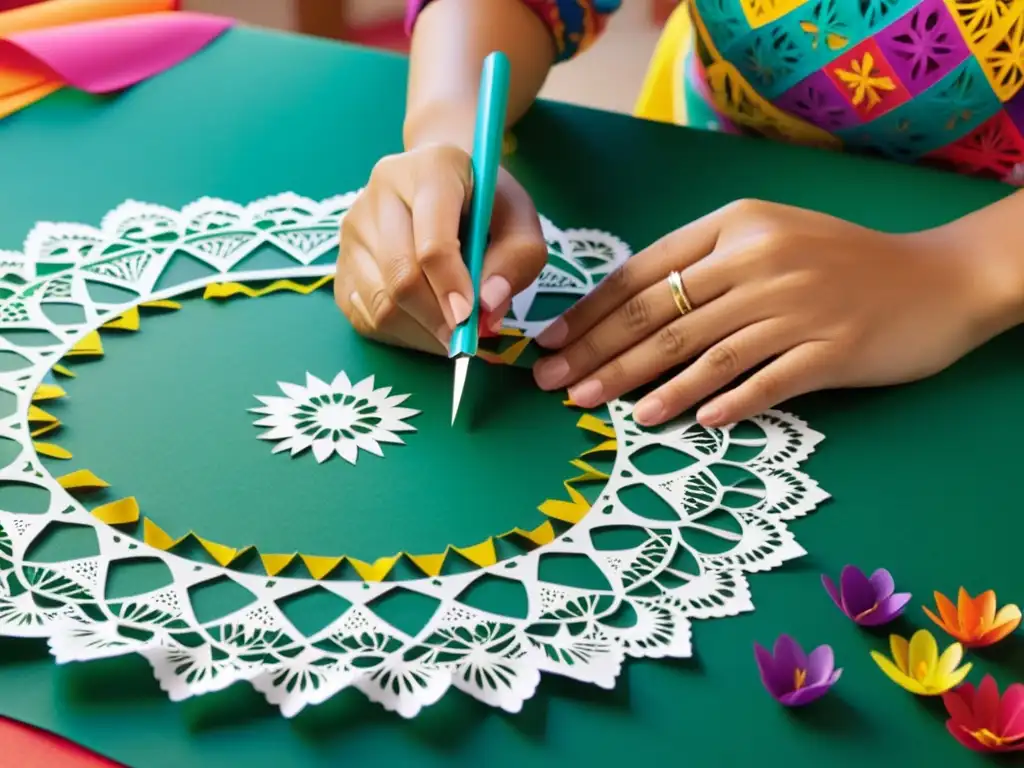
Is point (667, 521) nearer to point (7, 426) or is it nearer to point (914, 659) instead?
point (914, 659)

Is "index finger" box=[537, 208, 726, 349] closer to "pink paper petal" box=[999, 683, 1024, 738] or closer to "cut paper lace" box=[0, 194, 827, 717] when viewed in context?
"cut paper lace" box=[0, 194, 827, 717]

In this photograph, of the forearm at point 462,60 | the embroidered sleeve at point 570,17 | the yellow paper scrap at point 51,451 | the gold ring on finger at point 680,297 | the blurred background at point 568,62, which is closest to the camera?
the yellow paper scrap at point 51,451

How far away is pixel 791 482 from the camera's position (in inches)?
21.8

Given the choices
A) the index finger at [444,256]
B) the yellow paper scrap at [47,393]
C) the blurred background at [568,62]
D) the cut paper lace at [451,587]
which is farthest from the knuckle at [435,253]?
the blurred background at [568,62]

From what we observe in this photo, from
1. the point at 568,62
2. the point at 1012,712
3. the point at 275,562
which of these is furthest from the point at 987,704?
the point at 568,62

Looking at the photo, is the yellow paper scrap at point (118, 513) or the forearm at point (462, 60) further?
the forearm at point (462, 60)

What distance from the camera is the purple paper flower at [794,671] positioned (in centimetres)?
43

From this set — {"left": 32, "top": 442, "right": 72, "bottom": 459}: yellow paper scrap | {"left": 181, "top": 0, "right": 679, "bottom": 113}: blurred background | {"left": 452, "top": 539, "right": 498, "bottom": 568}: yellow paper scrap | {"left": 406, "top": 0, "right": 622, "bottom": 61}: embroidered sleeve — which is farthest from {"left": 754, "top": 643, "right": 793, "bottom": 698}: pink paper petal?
{"left": 181, "top": 0, "right": 679, "bottom": 113}: blurred background

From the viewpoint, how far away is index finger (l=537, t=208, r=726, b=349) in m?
0.65

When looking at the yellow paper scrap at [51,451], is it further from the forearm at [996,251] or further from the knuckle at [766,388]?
the forearm at [996,251]

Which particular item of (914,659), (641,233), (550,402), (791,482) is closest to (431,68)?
(641,233)

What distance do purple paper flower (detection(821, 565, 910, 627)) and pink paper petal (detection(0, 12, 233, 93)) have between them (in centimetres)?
69

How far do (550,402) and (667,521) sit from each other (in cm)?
12

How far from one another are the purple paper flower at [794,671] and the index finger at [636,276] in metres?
0.25
